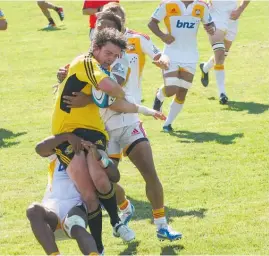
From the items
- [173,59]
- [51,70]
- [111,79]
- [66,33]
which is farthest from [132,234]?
[66,33]

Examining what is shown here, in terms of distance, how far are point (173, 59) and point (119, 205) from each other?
4557mm

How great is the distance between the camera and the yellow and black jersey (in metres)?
6.41

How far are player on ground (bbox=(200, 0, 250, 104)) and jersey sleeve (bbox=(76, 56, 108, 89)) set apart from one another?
26.1 ft

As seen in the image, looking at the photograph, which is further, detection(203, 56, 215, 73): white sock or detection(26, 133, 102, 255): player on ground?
detection(203, 56, 215, 73): white sock

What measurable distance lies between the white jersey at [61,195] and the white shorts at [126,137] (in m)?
1.08

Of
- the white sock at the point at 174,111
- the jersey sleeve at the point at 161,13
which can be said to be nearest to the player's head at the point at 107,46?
the jersey sleeve at the point at 161,13

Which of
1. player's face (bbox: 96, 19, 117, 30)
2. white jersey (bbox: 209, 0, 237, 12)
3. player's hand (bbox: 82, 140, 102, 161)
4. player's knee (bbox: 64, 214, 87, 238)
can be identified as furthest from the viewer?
white jersey (bbox: 209, 0, 237, 12)

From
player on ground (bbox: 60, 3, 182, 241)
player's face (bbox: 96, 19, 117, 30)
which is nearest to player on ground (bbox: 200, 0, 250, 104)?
player on ground (bbox: 60, 3, 182, 241)

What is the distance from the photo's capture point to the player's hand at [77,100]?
647cm

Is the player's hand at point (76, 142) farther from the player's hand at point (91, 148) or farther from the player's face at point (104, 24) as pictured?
the player's face at point (104, 24)

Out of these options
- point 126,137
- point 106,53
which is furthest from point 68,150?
point 126,137

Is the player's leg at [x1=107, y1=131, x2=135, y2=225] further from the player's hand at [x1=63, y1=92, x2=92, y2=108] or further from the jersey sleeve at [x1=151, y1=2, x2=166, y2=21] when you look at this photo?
the jersey sleeve at [x1=151, y1=2, x2=166, y2=21]

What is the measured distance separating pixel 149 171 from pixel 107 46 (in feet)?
4.98

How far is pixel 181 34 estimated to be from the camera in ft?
39.5
